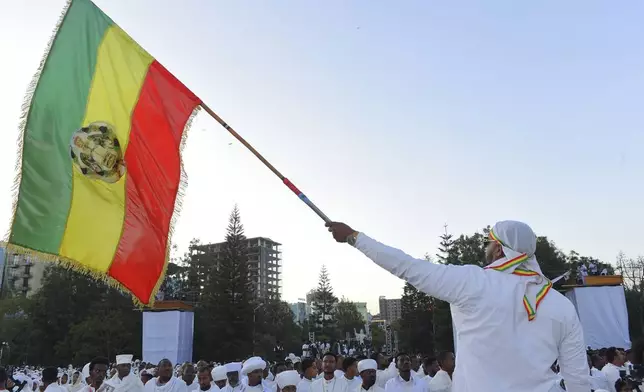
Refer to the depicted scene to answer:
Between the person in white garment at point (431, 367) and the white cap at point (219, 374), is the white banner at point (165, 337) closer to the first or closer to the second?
the white cap at point (219, 374)

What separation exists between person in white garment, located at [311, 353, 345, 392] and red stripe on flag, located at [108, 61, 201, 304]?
4.16 meters

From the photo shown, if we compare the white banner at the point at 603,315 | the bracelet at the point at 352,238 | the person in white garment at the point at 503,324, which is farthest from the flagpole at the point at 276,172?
the white banner at the point at 603,315

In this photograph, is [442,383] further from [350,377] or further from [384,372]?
[384,372]

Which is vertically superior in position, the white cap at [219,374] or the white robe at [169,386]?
the white cap at [219,374]

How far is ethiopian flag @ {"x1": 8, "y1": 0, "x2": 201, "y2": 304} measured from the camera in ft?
17.0

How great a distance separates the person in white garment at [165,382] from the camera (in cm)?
957

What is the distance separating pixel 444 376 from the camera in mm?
8023

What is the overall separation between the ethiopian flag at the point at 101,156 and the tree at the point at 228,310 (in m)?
37.6

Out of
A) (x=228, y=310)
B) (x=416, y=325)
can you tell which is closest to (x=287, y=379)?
(x=228, y=310)

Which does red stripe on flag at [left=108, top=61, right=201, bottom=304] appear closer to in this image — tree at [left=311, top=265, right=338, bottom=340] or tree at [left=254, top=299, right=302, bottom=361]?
tree at [left=254, top=299, right=302, bottom=361]

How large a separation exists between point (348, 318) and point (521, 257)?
279ft

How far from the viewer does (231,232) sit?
48875 millimetres

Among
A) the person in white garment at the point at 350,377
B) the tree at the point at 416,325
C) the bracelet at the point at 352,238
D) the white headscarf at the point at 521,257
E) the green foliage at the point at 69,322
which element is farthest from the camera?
the tree at the point at 416,325

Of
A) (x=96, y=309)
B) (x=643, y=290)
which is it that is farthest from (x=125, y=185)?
(x=643, y=290)
